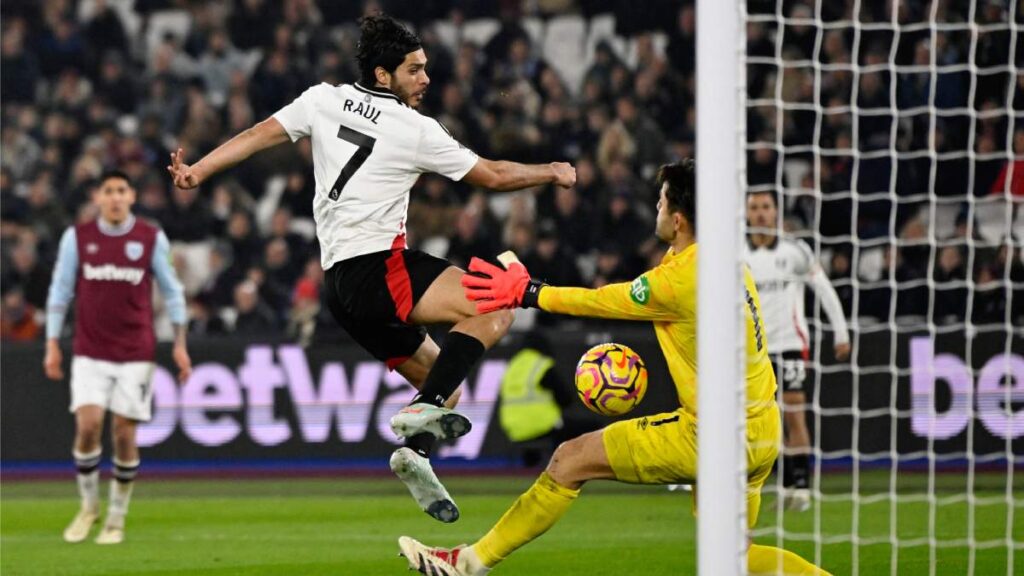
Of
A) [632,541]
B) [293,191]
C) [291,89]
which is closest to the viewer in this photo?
[632,541]

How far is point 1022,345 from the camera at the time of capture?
12.0m

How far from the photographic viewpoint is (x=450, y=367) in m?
6.29

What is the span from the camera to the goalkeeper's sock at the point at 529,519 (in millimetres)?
6137

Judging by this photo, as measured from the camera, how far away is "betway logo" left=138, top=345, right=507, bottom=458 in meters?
13.3

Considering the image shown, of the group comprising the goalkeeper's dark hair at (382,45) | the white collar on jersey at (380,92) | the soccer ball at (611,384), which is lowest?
the soccer ball at (611,384)

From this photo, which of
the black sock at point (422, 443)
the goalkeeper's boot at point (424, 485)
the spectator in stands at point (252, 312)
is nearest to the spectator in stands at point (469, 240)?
the spectator in stands at point (252, 312)

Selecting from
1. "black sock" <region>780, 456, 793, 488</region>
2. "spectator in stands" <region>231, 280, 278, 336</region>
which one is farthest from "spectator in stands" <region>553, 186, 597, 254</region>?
"black sock" <region>780, 456, 793, 488</region>

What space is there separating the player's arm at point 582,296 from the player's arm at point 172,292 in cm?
423

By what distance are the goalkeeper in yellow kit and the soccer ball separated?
116mm

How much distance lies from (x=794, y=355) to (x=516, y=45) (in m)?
6.73

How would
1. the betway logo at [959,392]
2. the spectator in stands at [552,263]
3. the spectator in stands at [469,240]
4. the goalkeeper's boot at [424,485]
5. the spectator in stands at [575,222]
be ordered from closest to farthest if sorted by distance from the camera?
the goalkeeper's boot at [424,485] < the betway logo at [959,392] < the spectator in stands at [552,263] < the spectator in stands at [469,240] < the spectator in stands at [575,222]

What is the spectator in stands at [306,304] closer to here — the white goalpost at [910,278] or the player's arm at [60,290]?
the player's arm at [60,290]

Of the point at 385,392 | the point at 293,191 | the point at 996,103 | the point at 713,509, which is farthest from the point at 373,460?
the point at 713,509

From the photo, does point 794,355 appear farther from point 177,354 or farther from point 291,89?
point 291,89
